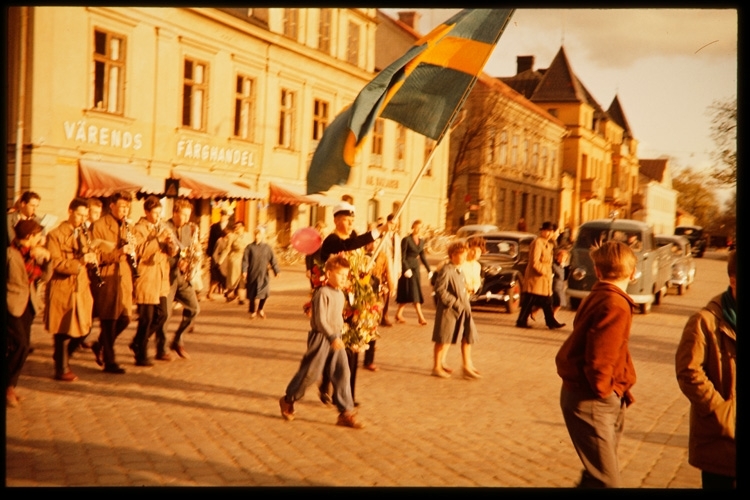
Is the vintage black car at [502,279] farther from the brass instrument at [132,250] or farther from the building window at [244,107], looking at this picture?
the building window at [244,107]

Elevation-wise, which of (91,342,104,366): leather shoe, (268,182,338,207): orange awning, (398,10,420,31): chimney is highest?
(398,10,420,31): chimney

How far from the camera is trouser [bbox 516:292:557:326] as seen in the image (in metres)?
15.1

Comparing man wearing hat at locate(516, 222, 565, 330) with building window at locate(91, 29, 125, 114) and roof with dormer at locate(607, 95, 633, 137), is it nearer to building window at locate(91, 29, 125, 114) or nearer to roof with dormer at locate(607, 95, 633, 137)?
building window at locate(91, 29, 125, 114)

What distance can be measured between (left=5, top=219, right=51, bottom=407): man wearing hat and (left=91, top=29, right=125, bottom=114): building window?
13.9 metres

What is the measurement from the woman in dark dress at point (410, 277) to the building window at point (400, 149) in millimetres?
21577

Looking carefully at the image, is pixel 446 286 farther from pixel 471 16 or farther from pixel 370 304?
pixel 471 16

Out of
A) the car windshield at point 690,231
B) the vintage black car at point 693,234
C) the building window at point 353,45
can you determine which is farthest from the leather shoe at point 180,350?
the car windshield at point 690,231

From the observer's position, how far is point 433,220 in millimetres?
41250

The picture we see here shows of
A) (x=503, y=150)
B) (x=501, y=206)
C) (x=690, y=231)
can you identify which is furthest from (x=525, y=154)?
(x=690, y=231)

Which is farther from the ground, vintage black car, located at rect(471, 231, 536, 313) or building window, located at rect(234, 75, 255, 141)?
building window, located at rect(234, 75, 255, 141)

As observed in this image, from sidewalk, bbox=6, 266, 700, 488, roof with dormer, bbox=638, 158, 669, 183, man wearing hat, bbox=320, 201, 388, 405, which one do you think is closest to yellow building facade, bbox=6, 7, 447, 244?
sidewalk, bbox=6, 266, 700, 488

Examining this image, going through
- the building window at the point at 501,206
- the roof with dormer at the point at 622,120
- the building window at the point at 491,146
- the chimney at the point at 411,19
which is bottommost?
the building window at the point at 501,206

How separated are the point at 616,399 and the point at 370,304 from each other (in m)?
3.43

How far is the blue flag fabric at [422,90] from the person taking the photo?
24.1ft
